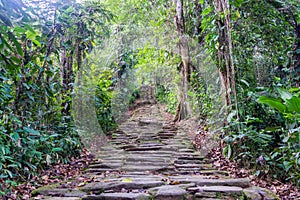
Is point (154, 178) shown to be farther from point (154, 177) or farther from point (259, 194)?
point (259, 194)

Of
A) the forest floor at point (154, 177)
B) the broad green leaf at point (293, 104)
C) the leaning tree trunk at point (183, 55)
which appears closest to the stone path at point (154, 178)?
the forest floor at point (154, 177)

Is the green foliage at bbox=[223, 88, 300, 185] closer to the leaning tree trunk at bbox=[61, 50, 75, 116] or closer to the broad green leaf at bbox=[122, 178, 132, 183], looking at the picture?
the broad green leaf at bbox=[122, 178, 132, 183]

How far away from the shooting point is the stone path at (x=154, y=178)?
2603 millimetres

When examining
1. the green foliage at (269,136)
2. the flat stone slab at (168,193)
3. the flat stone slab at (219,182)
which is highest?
the green foliage at (269,136)

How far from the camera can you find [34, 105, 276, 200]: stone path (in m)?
2.60

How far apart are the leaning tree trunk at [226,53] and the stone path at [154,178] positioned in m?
1.13

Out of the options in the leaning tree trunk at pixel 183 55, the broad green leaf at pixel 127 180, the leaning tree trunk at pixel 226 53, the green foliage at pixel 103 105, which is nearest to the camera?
the broad green leaf at pixel 127 180

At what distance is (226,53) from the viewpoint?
4.10m

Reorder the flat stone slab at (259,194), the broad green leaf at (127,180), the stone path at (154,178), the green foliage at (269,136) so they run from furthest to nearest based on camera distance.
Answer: the broad green leaf at (127,180) < the green foliage at (269,136) < the stone path at (154,178) < the flat stone slab at (259,194)

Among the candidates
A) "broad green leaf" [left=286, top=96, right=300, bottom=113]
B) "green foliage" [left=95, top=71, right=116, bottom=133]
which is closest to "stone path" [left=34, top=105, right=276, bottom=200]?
"broad green leaf" [left=286, top=96, right=300, bottom=113]

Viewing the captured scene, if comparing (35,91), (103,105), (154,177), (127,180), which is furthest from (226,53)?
(103,105)

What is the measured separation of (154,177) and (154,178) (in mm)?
71

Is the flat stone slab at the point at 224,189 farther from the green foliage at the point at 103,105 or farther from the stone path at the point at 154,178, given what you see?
the green foliage at the point at 103,105

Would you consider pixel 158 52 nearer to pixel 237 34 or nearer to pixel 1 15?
pixel 237 34
